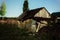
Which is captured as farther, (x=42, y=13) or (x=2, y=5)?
(x=2, y=5)

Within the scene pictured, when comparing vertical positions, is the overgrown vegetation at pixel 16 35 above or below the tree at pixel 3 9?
below

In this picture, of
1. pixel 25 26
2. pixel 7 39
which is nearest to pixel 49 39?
pixel 7 39

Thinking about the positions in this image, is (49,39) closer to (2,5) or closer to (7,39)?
(7,39)

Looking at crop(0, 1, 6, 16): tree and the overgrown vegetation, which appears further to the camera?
crop(0, 1, 6, 16): tree

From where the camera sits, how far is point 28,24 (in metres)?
28.8

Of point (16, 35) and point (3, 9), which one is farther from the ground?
point (3, 9)

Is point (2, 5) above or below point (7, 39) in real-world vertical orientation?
above

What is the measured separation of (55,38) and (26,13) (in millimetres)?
29740

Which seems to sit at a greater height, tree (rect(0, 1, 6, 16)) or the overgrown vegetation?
tree (rect(0, 1, 6, 16))

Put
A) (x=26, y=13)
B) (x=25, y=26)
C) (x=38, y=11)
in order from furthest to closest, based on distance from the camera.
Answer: (x=26, y=13), (x=38, y=11), (x=25, y=26)

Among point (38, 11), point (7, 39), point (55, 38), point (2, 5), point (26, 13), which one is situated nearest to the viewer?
point (55, 38)

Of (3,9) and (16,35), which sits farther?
(3,9)

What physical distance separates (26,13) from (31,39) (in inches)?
1082

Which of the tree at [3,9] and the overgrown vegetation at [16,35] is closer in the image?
the overgrown vegetation at [16,35]
